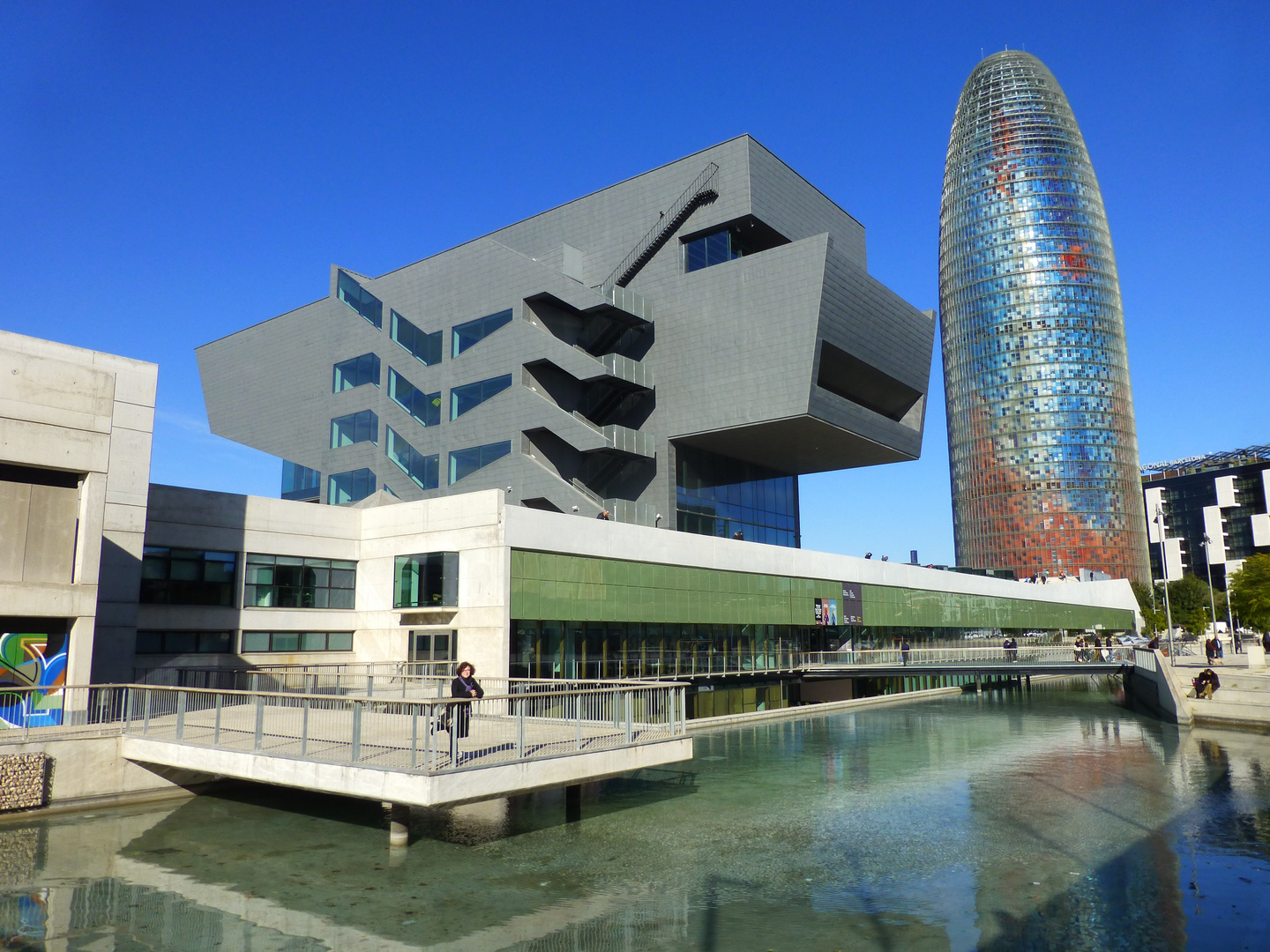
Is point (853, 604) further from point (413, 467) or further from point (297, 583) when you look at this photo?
point (297, 583)

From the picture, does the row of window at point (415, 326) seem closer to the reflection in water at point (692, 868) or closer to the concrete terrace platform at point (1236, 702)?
the reflection in water at point (692, 868)

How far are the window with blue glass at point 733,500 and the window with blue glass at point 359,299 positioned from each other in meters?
20.4

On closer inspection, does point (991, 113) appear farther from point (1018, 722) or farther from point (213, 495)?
point (213, 495)

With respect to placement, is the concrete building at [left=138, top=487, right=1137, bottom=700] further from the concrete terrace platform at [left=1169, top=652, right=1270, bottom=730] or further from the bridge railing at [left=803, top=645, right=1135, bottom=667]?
the concrete terrace platform at [left=1169, top=652, right=1270, bottom=730]

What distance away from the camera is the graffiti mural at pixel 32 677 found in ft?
68.5

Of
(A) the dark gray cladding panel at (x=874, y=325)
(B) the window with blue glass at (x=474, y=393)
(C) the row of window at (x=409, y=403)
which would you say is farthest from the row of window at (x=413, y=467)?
(A) the dark gray cladding panel at (x=874, y=325)

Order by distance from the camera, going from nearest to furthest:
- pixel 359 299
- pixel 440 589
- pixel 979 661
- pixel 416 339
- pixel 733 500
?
pixel 440 589 < pixel 979 661 < pixel 416 339 < pixel 733 500 < pixel 359 299

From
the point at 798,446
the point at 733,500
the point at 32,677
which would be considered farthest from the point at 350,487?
the point at 32,677

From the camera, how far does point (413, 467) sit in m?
53.5

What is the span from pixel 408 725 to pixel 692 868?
6162 millimetres

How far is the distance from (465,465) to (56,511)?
28.4 metres

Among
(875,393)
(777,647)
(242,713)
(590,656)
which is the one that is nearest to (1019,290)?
(875,393)

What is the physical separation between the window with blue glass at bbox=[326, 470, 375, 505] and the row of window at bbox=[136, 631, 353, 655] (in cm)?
1612

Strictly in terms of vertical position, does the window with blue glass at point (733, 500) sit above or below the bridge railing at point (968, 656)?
above
